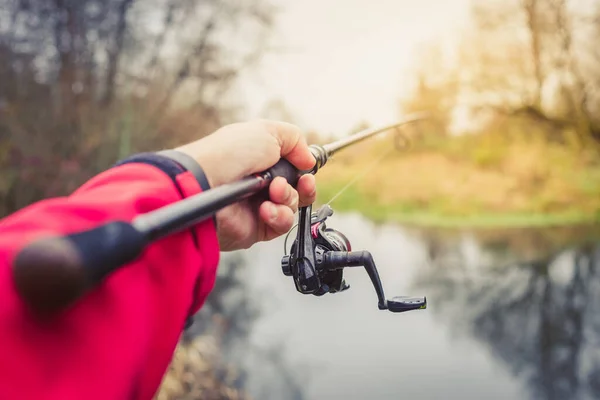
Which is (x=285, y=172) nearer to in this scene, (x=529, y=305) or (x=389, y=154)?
(x=389, y=154)

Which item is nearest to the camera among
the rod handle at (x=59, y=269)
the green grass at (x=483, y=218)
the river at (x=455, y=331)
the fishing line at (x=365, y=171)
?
the rod handle at (x=59, y=269)

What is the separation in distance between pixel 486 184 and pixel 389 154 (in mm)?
859

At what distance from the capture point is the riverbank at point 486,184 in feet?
12.5

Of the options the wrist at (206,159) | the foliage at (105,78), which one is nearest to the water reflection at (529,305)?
the foliage at (105,78)

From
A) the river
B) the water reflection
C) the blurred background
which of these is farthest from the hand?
the water reflection

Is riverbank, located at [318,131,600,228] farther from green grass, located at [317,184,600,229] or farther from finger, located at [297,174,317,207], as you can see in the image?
finger, located at [297,174,317,207]

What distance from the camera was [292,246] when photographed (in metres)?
0.74

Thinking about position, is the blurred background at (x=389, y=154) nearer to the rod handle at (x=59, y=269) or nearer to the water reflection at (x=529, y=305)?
the water reflection at (x=529, y=305)

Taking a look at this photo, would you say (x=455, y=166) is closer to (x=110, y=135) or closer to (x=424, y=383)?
(x=424, y=383)

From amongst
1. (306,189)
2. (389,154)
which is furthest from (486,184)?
(306,189)

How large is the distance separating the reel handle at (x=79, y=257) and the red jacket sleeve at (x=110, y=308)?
0.02 m

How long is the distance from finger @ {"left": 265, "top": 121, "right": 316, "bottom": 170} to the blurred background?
2457 millimetres

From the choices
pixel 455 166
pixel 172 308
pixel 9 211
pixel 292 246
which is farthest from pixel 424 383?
pixel 172 308

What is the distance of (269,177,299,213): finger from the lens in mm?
644
